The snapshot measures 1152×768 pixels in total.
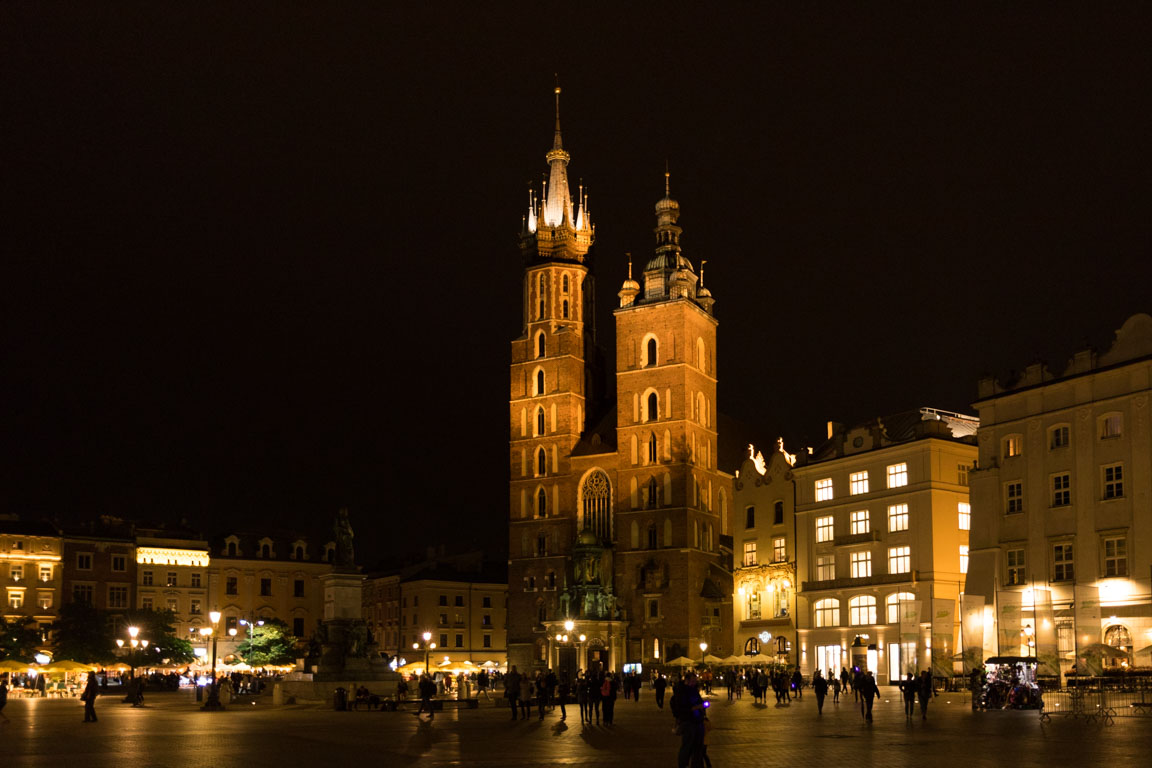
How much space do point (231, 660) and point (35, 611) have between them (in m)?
26.8

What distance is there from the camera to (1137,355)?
2076 inches

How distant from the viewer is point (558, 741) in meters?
29.7

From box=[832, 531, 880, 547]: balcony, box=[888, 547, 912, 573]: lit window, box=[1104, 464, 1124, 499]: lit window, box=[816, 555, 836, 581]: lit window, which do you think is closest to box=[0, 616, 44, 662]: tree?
box=[816, 555, 836, 581]: lit window

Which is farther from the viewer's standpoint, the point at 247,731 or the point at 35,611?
the point at 35,611

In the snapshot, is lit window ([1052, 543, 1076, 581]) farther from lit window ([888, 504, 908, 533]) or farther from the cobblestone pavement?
lit window ([888, 504, 908, 533])

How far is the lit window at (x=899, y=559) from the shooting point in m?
67.5

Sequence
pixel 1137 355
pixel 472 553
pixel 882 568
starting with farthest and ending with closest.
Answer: pixel 472 553 < pixel 882 568 < pixel 1137 355

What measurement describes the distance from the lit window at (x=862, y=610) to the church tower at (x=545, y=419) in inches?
1314

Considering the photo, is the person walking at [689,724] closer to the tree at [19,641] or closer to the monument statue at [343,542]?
the monument statue at [343,542]

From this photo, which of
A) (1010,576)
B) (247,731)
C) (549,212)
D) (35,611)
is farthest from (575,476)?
(247,731)

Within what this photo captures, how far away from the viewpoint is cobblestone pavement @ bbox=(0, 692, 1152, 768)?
23672 millimetres

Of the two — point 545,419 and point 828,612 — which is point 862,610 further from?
point 545,419

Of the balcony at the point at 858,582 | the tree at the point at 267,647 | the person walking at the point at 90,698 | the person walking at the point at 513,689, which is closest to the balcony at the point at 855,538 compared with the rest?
the balcony at the point at 858,582

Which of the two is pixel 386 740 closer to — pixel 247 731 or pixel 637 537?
pixel 247 731
